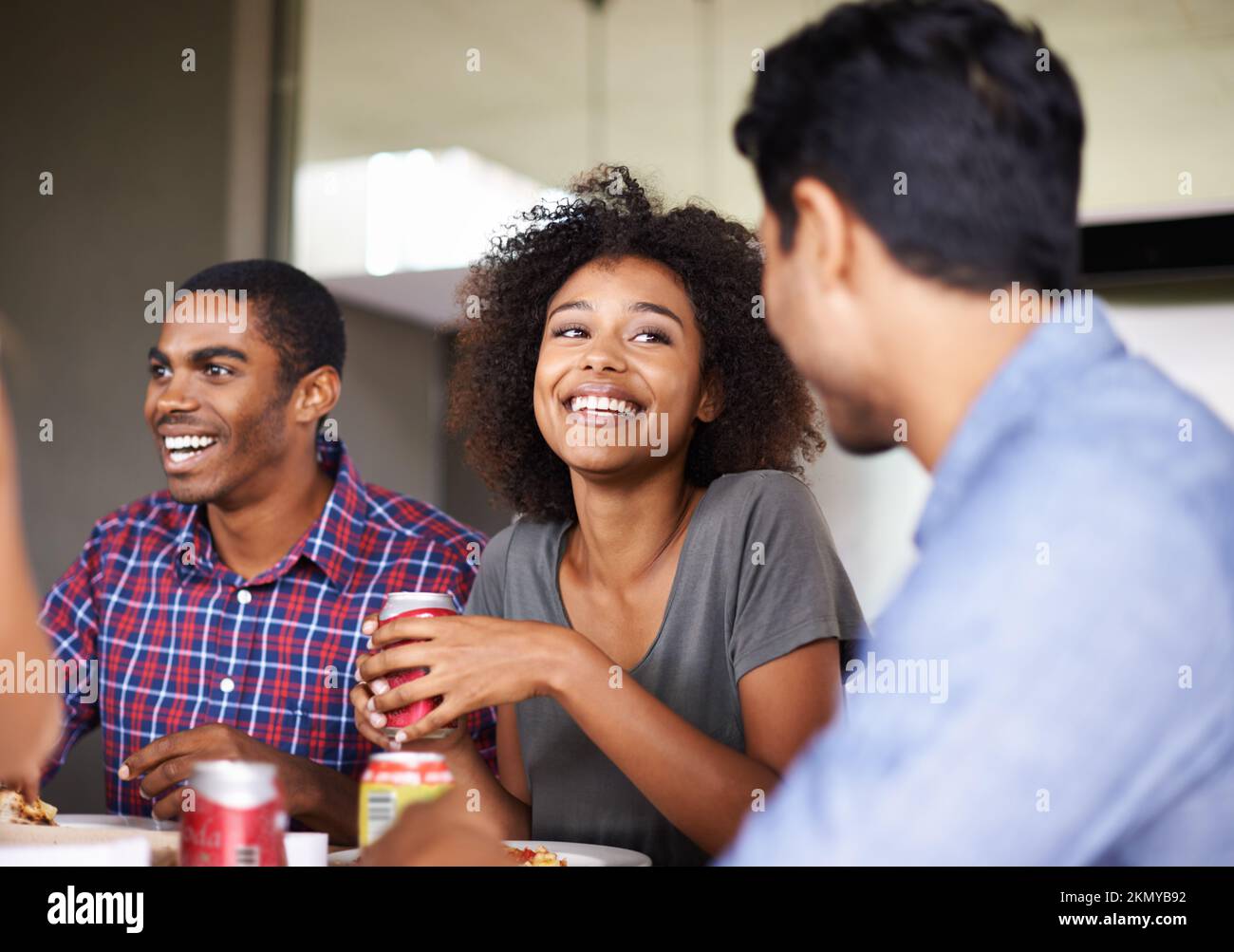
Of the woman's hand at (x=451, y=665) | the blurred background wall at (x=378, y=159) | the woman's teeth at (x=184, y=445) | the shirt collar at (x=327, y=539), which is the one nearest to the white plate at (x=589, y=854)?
the woman's hand at (x=451, y=665)

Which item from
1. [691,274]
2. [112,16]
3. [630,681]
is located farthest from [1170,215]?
[112,16]

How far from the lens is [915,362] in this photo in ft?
2.51

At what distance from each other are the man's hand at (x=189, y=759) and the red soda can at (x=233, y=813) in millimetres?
438

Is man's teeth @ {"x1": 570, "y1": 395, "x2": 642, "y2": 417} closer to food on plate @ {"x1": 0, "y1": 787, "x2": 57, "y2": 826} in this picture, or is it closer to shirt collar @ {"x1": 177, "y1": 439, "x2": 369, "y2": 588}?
shirt collar @ {"x1": 177, "y1": 439, "x2": 369, "y2": 588}

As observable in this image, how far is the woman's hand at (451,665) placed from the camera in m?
0.92

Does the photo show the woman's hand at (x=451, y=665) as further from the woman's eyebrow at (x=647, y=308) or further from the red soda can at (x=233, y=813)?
the woman's eyebrow at (x=647, y=308)

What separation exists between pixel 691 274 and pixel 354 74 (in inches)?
68.1

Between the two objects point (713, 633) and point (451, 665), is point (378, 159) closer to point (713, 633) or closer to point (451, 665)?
point (713, 633)

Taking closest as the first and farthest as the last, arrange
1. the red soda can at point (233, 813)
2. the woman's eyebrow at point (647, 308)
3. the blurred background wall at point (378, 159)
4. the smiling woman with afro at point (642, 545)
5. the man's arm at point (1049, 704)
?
the man's arm at point (1049, 704)
the red soda can at point (233, 813)
the smiling woman with afro at point (642, 545)
the woman's eyebrow at point (647, 308)
the blurred background wall at point (378, 159)

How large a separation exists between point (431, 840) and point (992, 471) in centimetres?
38

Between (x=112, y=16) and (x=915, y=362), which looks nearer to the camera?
(x=915, y=362)
